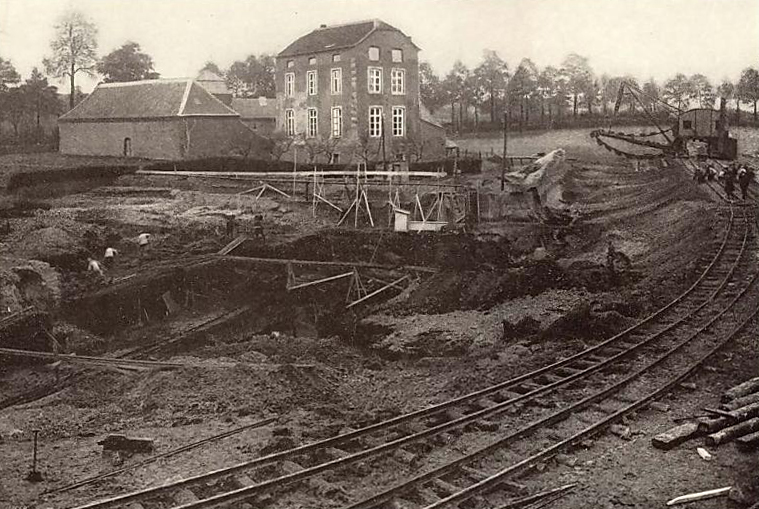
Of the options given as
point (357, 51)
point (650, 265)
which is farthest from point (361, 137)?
point (650, 265)

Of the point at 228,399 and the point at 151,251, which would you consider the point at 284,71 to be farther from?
the point at 228,399

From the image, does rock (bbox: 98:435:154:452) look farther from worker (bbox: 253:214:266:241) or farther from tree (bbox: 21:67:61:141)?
tree (bbox: 21:67:61:141)

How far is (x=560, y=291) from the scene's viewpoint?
15.9 meters

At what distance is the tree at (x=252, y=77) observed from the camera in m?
54.9

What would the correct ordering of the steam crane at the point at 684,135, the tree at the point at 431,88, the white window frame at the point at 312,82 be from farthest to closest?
the tree at the point at 431,88 → the steam crane at the point at 684,135 → the white window frame at the point at 312,82

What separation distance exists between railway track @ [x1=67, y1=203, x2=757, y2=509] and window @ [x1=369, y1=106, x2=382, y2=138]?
20.8 meters

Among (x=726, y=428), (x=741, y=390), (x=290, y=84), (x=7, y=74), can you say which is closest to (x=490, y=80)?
(x=290, y=84)

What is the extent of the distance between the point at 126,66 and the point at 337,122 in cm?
954

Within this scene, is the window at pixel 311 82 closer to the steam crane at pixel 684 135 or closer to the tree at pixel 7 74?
the tree at pixel 7 74

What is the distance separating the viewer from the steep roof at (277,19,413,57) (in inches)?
1188

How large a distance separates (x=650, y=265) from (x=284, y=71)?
20.5m

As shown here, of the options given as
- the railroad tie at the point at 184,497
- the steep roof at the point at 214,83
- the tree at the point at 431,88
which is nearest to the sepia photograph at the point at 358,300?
the railroad tie at the point at 184,497

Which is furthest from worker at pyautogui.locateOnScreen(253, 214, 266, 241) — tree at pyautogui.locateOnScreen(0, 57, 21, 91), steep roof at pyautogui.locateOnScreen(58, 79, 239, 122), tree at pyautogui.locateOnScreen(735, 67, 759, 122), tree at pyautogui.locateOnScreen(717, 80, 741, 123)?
tree at pyautogui.locateOnScreen(717, 80, 741, 123)

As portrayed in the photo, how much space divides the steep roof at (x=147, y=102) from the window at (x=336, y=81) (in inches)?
183
